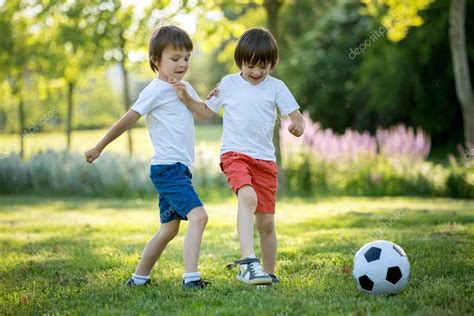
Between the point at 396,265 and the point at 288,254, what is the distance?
69.8 inches

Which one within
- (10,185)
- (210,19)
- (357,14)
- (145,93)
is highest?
(357,14)

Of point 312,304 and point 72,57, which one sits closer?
point 312,304

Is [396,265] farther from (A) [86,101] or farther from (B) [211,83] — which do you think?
(B) [211,83]

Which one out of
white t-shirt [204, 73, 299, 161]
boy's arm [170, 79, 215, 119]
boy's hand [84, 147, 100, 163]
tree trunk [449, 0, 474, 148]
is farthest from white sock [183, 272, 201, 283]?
tree trunk [449, 0, 474, 148]

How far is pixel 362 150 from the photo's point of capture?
1380cm

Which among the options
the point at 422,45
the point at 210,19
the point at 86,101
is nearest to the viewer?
the point at 210,19

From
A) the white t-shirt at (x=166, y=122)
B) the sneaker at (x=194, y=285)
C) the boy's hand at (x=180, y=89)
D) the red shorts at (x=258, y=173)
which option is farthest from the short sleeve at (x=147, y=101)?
the sneaker at (x=194, y=285)

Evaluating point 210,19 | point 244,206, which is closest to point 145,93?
point 244,206

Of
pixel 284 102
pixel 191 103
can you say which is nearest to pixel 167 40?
pixel 191 103

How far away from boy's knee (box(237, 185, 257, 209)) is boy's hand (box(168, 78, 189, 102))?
770 mm

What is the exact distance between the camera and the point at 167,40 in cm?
456

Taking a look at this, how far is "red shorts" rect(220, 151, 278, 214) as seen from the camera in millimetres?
4578

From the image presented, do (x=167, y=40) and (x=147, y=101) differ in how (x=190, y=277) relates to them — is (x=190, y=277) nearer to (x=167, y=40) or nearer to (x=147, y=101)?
(x=147, y=101)

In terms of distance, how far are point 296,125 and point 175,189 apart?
3.24 ft
